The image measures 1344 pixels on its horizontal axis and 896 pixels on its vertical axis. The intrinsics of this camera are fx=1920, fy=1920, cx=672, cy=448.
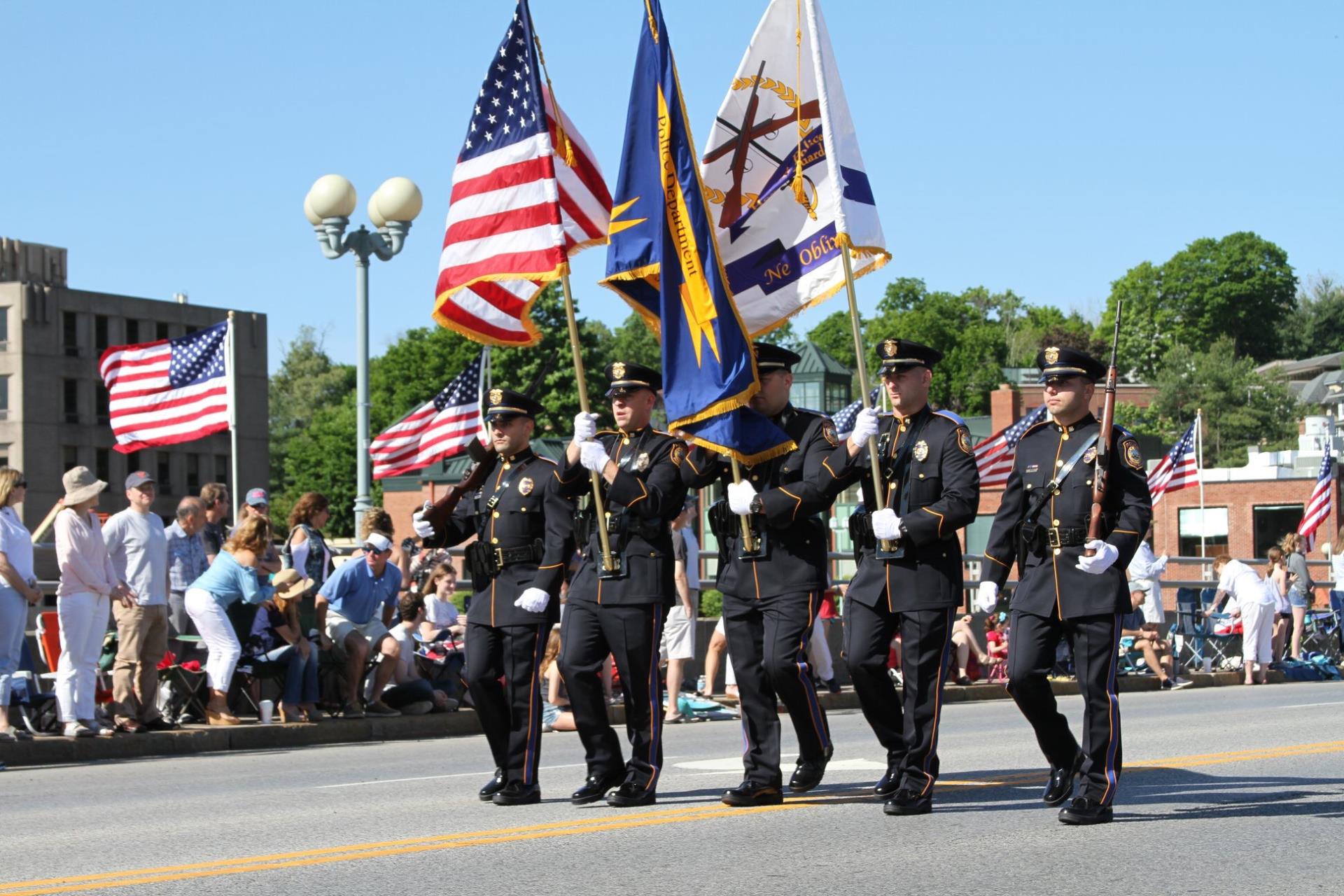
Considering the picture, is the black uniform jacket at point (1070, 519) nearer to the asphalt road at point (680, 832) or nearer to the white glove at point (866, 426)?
the white glove at point (866, 426)

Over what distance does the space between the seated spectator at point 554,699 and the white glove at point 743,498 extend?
22.8 ft

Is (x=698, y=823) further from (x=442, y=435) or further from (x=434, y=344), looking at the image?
(x=434, y=344)

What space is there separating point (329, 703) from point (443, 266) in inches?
244

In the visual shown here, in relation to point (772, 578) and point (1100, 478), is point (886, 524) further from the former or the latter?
point (1100, 478)

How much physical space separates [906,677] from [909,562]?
548 millimetres

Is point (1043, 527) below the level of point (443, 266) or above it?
below

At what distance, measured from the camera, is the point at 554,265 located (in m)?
10.9

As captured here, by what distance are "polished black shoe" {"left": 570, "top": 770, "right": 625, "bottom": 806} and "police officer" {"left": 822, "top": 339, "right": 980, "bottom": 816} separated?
1.35 meters

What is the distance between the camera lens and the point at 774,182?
10.7m

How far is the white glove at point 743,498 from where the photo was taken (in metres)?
9.27

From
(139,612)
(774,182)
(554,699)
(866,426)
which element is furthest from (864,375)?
(554,699)

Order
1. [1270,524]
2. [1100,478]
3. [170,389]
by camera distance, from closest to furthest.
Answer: [1100,478], [170,389], [1270,524]

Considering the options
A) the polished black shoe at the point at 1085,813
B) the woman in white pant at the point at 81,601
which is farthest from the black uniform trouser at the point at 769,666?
the woman in white pant at the point at 81,601

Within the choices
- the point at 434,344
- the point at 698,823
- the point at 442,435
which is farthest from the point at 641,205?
the point at 434,344
